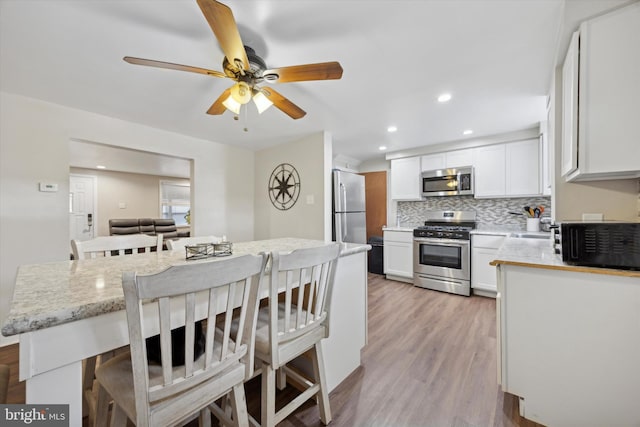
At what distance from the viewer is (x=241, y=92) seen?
161cm

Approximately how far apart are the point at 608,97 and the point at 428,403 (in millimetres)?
1999

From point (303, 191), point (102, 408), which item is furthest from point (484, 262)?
point (102, 408)

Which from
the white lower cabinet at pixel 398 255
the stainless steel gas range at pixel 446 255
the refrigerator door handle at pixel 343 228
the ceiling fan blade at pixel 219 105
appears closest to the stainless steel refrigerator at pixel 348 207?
the refrigerator door handle at pixel 343 228

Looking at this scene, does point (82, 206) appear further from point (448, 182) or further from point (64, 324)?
point (448, 182)

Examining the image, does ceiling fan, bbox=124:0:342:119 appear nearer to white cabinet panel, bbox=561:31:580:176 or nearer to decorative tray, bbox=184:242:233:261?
decorative tray, bbox=184:242:233:261

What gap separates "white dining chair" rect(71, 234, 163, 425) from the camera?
1.35m

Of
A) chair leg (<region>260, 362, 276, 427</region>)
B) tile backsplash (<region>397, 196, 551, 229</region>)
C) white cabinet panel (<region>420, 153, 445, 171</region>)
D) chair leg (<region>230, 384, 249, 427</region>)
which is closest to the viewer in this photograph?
chair leg (<region>230, 384, 249, 427</region>)

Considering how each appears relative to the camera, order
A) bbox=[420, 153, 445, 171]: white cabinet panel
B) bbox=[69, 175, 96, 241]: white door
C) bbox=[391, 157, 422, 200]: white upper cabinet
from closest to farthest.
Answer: bbox=[420, 153, 445, 171]: white cabinet panel
bbox=[391, 157, 422, 200]: white upper cabinet
bbox=[69, 175, 96, 241]: white door

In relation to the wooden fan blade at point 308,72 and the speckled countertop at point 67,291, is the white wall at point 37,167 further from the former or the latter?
the wooden fan blade at point 308,72

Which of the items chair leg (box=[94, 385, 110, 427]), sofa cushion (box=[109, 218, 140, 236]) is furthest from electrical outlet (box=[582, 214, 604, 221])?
sofa cushion (box=[109, 218, 140, 236])

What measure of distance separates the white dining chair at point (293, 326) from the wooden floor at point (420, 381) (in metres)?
0.29

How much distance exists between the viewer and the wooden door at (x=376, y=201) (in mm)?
5008

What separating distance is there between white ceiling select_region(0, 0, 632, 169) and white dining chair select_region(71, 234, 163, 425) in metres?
1.26

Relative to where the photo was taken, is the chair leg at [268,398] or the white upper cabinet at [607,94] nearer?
the chair leg at [268,398]
